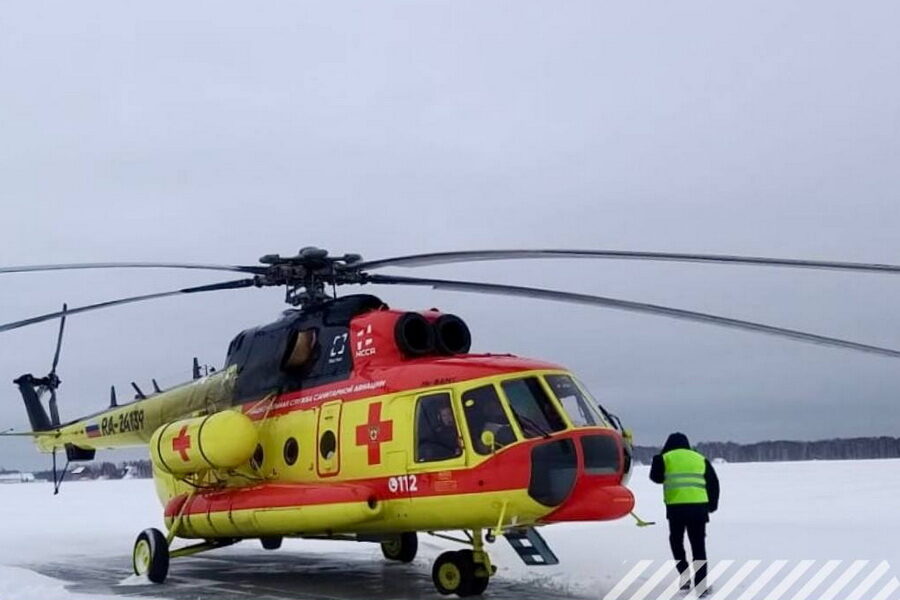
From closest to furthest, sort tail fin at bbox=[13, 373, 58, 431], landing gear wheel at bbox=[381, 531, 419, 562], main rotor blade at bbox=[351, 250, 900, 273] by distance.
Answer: main rotor blade at bbox=[351, 250, 900, 273], landing gear wheel at bbox=[381, 531, 419, 562], tail fin at bbox=[13, 373, 58, 431]

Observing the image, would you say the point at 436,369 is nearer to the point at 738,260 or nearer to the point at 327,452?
the point at 327,452

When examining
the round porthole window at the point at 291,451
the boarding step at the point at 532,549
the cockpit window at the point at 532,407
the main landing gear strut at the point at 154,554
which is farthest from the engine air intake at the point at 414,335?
the main landing gear strut at the point at 154,554

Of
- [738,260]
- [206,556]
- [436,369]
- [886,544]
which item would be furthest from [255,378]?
[886,544]

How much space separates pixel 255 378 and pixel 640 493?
15771 millimetres

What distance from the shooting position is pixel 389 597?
1020 cm

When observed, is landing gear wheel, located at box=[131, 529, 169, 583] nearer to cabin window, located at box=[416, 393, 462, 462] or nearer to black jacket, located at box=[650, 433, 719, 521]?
cabin window, located at box=[416, 393, 462, 462]

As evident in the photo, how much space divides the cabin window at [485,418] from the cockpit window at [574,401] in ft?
1.87

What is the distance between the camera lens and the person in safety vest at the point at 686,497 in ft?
32.8

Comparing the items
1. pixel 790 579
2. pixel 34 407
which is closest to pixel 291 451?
pixel 790 579

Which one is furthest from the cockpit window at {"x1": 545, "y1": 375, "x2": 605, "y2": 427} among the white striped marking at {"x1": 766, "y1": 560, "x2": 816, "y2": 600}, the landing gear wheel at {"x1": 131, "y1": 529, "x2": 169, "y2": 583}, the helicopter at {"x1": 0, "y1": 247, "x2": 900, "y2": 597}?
the landing gear wheel at {"x1": 131, "y1": 529, "x2": 169, "y2": 583}

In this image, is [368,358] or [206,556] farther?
[206,556]

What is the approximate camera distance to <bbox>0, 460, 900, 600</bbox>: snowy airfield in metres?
10.7

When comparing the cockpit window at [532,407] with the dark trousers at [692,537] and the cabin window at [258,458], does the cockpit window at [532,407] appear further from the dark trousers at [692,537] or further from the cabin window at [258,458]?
the cabin window at [258,458]

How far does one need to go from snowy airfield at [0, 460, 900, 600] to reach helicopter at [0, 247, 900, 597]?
53 centimetres
